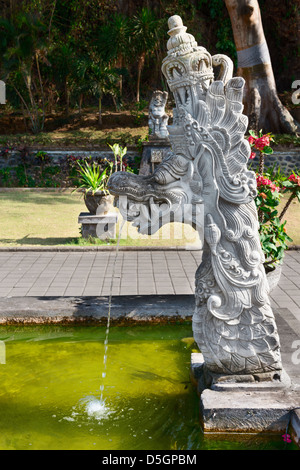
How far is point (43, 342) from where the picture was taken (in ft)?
13.6

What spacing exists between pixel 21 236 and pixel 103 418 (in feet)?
24.4

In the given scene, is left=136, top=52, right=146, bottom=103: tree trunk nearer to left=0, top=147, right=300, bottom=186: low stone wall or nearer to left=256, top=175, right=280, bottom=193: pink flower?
left=0, top=147, right=300, bottom=186: low stone wall

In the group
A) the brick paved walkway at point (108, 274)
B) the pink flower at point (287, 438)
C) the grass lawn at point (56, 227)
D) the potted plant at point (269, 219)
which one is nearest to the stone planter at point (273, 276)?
the potted plant at point (269, 219)

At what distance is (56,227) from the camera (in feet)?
35.6

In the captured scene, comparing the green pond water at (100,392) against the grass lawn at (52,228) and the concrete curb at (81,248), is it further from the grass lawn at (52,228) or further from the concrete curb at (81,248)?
the grass lawn at (52,228)

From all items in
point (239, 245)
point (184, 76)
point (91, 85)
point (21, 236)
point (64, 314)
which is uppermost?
point (91, 85)

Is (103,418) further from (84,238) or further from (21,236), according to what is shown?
(21,236)

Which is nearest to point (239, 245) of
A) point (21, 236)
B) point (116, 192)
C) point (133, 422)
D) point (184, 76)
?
point (116, 192)

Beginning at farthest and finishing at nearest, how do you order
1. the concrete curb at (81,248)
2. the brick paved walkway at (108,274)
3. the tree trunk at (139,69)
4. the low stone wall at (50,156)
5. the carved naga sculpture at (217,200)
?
the tree trunk at (139,69), the low stone wall at (50,156), the concrete curb at (81,248), the brick paved walkway at (108,274), the carved naga sculpture at (217,200)

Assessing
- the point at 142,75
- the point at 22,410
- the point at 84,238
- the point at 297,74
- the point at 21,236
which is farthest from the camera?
the point at 142,75

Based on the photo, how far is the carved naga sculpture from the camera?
9.23 ft

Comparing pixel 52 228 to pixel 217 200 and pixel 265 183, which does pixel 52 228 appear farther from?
pixel 217 200

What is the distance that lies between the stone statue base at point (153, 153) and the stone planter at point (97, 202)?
706cm

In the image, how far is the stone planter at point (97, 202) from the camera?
930cm
